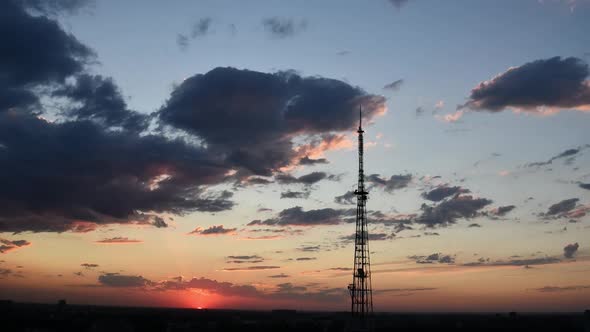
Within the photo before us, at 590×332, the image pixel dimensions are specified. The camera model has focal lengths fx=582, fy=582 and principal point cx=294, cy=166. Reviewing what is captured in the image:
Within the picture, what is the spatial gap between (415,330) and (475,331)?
20.1 metres

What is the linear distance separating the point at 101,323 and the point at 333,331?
88624 millimetres

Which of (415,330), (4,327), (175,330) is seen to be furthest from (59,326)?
(415,330)

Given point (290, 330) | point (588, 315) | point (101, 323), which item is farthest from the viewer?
point (290, 330)

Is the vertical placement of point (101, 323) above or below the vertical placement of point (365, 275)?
below

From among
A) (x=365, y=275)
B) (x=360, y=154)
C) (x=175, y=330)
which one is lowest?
(x=175, y=330)

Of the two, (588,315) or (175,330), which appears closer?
(588,315)

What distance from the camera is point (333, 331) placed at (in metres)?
167

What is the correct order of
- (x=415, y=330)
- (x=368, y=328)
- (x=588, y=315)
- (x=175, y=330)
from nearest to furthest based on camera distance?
(x=368, y=328) → (x=588, y=315) → (x=175, y=330) → (x=415, y=330)

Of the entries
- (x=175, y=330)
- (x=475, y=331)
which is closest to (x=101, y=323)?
(x=175, y=330)

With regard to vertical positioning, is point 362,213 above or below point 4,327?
above

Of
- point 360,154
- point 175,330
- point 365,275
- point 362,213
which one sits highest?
point 360,154

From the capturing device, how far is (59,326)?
14712cm

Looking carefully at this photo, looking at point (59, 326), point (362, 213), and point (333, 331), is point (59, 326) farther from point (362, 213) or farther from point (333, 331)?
point (362, 213)

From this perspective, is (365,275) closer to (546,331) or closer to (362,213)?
(362,213)
